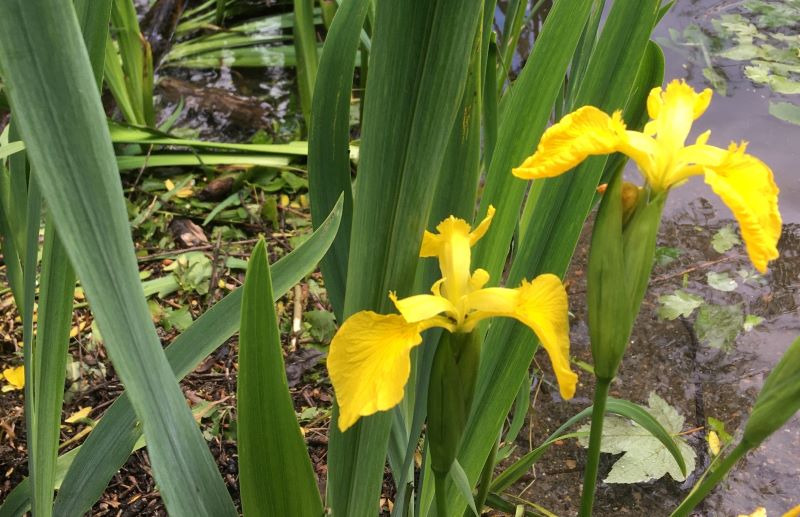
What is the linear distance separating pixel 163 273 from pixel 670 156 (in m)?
1.22

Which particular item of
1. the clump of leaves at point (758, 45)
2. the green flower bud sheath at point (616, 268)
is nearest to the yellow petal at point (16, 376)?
the green flower bud sheath at point (616, 268)

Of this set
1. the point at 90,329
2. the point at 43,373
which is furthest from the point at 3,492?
the point at 43,373

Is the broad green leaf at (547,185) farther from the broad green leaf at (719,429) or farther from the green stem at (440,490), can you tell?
the broad green leaf at (719,429)

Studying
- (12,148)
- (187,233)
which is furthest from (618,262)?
(187,233)

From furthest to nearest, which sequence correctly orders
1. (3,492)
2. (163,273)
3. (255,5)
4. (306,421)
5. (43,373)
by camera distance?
(255,5) < (163,273) < (306,421) < (3,492) < (43,373)

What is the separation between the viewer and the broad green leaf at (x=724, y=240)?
56.5 inches

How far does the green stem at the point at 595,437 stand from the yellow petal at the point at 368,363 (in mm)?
125

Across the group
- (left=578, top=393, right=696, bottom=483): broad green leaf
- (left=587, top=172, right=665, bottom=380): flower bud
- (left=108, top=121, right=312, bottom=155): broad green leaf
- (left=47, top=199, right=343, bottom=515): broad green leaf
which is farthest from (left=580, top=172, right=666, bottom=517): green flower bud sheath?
(left=108, top=121, right=312, bottom=155): broad green leaf

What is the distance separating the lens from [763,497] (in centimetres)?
101

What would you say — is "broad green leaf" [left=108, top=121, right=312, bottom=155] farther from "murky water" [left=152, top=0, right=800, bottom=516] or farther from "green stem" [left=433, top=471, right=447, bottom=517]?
"green stem" [left=433, top=471, right=447, bottom=517]

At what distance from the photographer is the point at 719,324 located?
129 centimetres

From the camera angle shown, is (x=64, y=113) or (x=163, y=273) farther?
(x=163, y=273)

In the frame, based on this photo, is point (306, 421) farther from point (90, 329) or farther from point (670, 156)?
point (670, 156)

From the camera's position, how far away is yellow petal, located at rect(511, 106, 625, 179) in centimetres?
40
